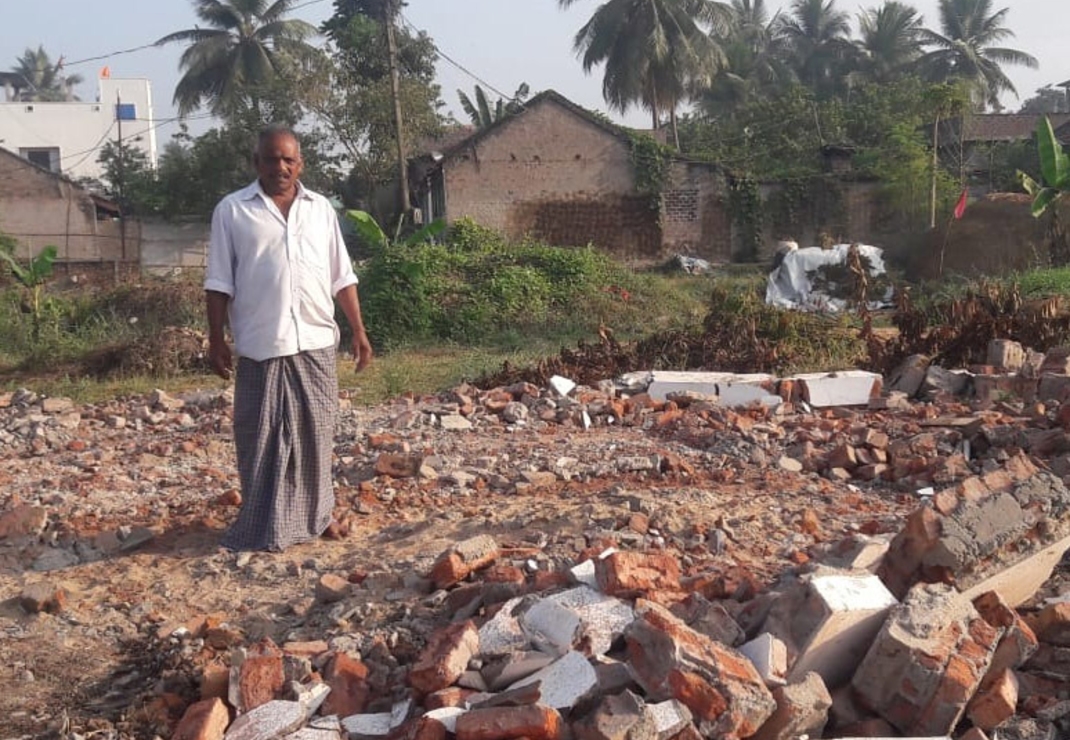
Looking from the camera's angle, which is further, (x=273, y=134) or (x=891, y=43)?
(x=891, y=43)

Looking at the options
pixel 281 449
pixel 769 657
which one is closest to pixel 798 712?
pixel 769 657

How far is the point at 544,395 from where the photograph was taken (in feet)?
25.6

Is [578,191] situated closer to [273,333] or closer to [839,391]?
[839,391]

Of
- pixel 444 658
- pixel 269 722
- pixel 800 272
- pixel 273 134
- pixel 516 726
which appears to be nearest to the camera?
pixel 516 726

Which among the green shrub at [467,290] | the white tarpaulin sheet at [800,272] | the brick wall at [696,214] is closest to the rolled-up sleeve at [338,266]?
the green shrub at [467,290]

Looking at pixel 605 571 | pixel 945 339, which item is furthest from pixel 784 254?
pixel 605 571

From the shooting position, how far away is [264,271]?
4164 mm

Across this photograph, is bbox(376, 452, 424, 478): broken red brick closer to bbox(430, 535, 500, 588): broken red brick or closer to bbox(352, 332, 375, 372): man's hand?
bbox(352, 332, 375, 372): man's hand

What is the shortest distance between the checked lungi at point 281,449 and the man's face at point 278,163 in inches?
26.1

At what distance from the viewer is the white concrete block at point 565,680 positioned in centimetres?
254

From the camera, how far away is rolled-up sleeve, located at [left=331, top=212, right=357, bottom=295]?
175 inches

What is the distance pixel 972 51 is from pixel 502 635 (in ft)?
141

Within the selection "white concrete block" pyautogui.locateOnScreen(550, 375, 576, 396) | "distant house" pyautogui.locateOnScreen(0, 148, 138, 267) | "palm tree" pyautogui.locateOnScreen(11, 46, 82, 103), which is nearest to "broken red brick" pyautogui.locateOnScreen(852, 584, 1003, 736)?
"white concrete block" pyautogui.locateOnScreen(550, 375, 576, 396)

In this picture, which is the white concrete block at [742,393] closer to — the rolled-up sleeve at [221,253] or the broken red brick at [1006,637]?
the rolled-up sleeve at [221,253]
